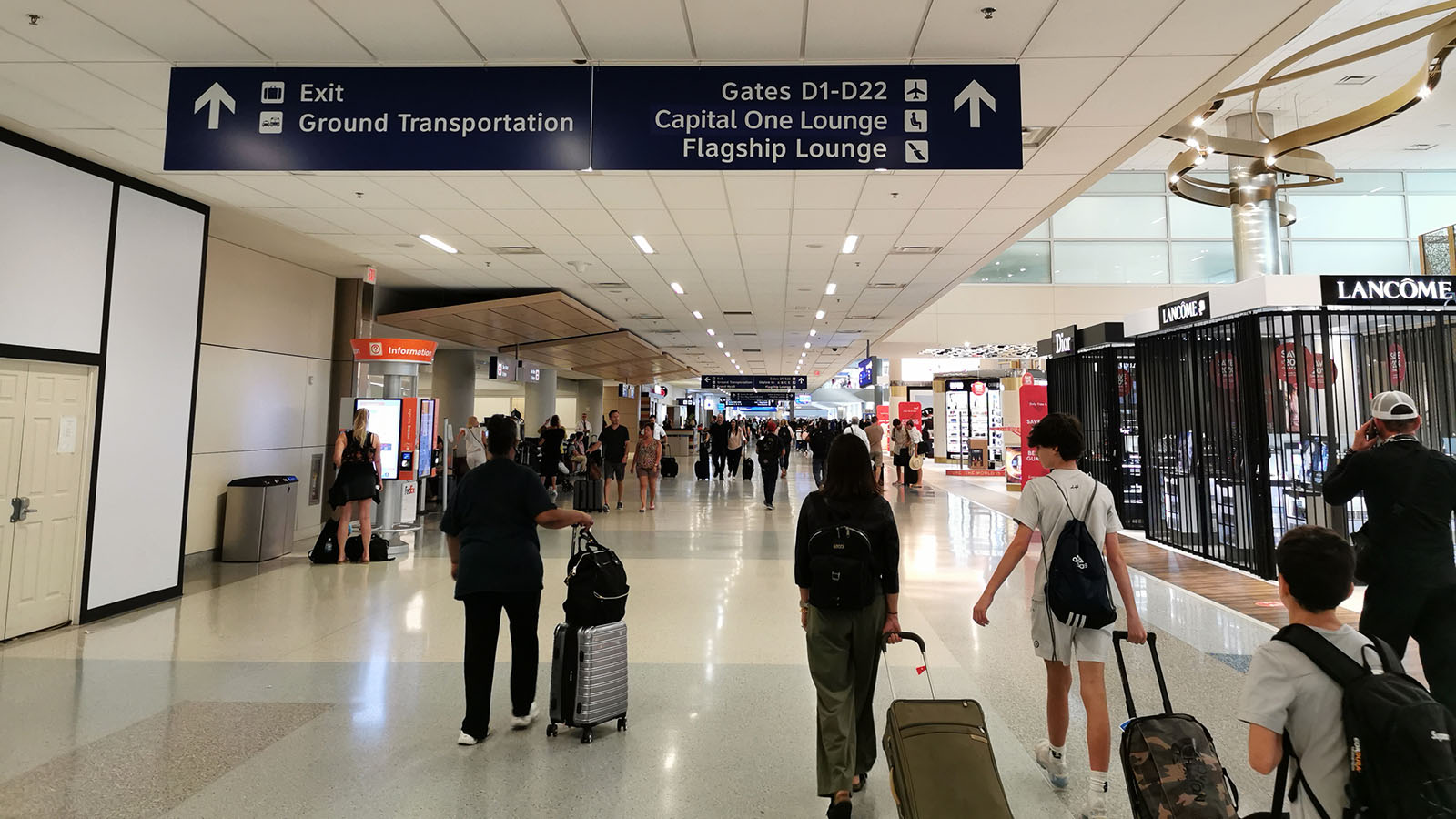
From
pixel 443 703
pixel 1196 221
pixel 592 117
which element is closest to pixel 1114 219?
pixel 1196 221

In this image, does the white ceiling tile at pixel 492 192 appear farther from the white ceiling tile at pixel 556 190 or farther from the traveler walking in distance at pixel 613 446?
the traveler walking in distance at pixel 613 446

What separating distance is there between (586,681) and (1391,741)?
2.92m

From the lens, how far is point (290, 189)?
230 inches

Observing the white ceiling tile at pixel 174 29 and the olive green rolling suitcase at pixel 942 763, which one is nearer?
the olive green rolling suitcase at pixel 942 763

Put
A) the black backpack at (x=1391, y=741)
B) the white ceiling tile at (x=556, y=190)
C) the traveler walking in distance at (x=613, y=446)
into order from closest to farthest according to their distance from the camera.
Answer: the black backpack at (x=1391, y=741) → the white ceiling tile at (x=556, y=190) → the traveler walking in distance at (x=613, y=446)

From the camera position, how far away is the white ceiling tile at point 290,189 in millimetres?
5573

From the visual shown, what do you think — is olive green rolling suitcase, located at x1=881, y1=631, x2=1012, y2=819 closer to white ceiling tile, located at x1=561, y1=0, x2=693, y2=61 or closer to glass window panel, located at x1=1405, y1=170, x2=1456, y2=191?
white ceiling tile, located at x1=561, y1=0, x2=693, y2=61

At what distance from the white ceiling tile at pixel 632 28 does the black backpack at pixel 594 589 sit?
9.04ft

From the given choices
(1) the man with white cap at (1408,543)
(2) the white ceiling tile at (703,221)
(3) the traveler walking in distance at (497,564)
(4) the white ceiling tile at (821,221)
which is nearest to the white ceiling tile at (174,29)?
(3) the traveler walking in distance at (497,564)

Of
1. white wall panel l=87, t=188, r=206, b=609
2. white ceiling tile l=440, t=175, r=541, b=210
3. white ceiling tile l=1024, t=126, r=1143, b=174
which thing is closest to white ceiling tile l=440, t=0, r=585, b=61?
white ceiling tile l=440, t=175, r=541, b=210

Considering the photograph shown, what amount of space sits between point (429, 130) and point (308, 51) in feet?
3.08

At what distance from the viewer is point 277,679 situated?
413 cm

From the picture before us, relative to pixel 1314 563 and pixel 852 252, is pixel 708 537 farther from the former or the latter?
pixel 1314 563

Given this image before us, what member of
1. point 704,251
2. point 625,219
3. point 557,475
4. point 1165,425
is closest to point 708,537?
point 704,251
